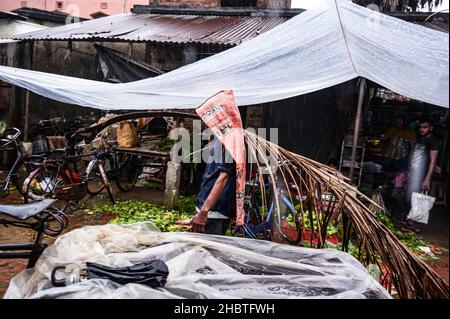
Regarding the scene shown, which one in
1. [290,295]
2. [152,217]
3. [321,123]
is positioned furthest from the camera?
[321,123]

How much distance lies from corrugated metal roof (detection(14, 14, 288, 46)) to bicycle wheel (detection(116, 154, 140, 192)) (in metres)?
2.58

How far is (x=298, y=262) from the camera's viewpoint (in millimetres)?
2922

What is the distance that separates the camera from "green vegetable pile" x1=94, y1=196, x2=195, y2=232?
6098 mm

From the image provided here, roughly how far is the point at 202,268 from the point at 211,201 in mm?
1033

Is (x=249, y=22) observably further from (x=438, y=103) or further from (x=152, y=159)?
(x=438, y=103)

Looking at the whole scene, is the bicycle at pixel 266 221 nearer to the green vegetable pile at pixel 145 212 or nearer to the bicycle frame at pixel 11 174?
the green vegetable pile at pixel 145 212

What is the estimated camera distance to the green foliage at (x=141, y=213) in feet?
19.9

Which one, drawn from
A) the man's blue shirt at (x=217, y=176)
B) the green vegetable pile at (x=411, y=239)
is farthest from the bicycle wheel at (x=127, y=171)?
the green vegetable pile at (x=411, y=239)

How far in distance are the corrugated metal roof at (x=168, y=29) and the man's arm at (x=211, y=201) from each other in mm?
3518

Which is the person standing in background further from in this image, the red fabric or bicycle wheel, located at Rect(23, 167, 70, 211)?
bicycle wheel, located at Rect(23, 167, 70, 211)

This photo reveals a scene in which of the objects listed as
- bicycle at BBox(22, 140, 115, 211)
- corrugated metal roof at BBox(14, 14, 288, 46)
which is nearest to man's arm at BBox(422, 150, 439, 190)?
corrugated metal roof at BBox(14, 14, 288, 46)

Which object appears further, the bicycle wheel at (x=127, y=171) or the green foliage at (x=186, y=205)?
the bicycle wheel at (x=127, y=171)
